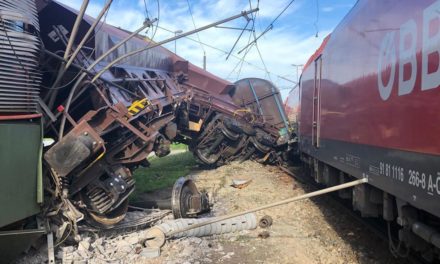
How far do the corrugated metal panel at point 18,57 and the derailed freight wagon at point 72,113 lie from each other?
0.04ft

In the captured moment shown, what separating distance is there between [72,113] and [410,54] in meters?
5.90

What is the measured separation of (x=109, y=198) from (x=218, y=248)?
1.92 metres

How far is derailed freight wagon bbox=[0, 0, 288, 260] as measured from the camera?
5.21m

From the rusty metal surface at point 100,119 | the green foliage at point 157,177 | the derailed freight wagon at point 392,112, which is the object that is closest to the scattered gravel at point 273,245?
the rusty metal surface at point 100,119

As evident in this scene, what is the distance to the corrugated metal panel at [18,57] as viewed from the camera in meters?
5.10

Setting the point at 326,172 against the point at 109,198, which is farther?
the point at 326,172

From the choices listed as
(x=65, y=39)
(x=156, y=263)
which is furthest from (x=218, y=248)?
(x=65, y=39)

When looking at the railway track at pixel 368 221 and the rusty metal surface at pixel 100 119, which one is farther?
the rusty metal surface at pixel 100 119

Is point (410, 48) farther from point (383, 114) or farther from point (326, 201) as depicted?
point (326, 201)

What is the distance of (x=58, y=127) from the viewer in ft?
22.6

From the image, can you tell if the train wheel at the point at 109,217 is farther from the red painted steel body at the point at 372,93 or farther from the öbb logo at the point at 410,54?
the öbb logo at the point at 410,54

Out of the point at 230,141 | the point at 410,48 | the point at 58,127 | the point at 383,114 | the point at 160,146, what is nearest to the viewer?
the point at 410,48

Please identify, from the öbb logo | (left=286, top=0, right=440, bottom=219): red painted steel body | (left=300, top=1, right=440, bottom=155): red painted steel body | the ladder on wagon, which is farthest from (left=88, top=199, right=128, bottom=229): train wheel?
the öbb logo

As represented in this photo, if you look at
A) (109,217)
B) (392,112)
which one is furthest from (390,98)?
(109,217)
